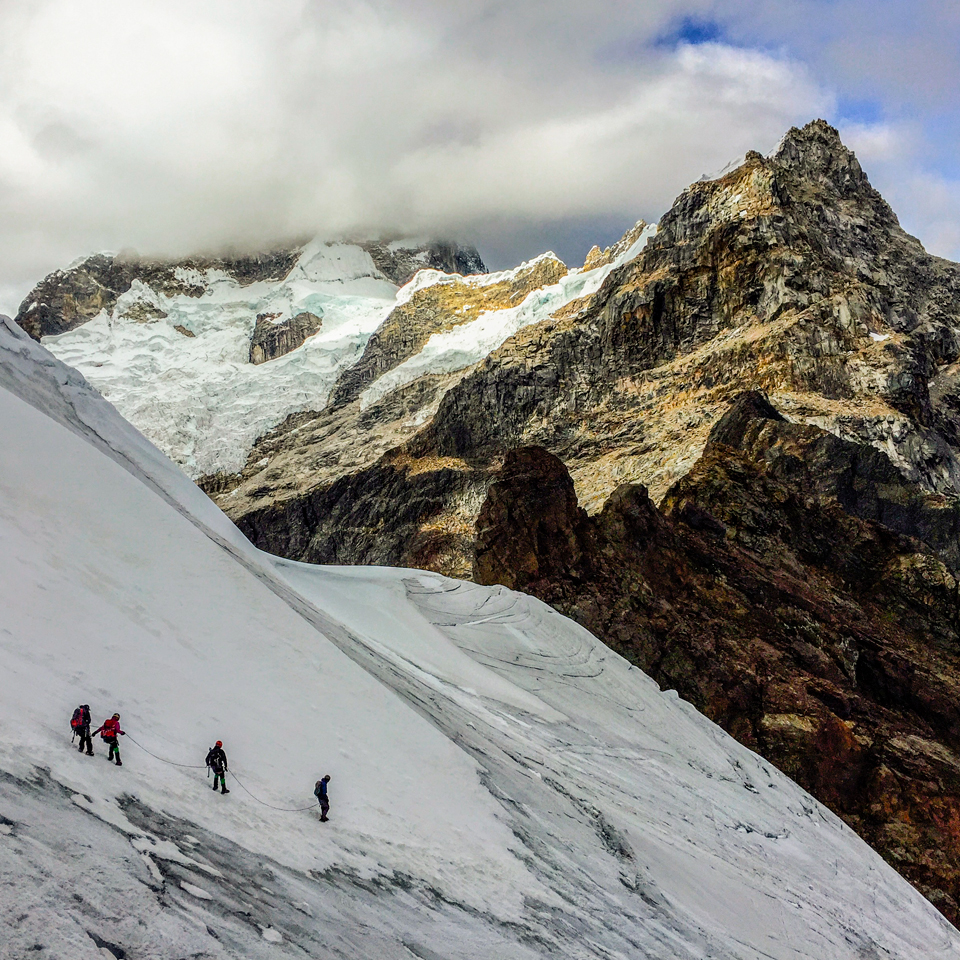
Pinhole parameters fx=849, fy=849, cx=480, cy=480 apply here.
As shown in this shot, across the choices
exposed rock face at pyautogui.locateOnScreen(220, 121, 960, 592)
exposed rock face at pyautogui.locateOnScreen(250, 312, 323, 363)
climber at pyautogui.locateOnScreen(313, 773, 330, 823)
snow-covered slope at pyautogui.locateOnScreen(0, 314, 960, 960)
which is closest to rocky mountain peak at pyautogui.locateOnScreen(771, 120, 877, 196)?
exposed rock face at pyautogui.locateOnScreen(220, 121, 960, 592)

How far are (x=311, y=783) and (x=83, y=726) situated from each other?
4423 millimetres

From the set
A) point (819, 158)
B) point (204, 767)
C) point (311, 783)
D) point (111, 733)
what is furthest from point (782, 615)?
point (819, 158)

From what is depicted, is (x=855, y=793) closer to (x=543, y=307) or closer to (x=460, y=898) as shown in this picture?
(x=460, y=898)

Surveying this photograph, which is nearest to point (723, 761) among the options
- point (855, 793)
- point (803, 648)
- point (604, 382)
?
point (855, 793)

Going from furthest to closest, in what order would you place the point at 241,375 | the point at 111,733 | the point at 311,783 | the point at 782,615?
the point at 241,375
the point at 782,615
the point at 311,783
the point at 111,733

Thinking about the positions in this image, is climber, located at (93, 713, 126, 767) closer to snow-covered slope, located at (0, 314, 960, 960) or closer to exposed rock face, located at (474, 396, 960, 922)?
snow-covered slope, located at (0, 314, 960, 960)

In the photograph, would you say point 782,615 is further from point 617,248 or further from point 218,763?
point 617,248

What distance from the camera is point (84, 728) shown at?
1214cm

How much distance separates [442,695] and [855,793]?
2041cm

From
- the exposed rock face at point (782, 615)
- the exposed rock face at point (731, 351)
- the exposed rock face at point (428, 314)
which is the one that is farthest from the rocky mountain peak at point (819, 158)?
the exposed rock face at point (782, 615)

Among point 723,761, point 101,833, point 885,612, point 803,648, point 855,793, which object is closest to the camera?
point 101,833

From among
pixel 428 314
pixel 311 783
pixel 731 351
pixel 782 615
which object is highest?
pixel 428 314

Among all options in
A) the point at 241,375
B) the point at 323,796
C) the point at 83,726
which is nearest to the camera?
the point at 83,726

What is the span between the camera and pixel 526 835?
1694cm
